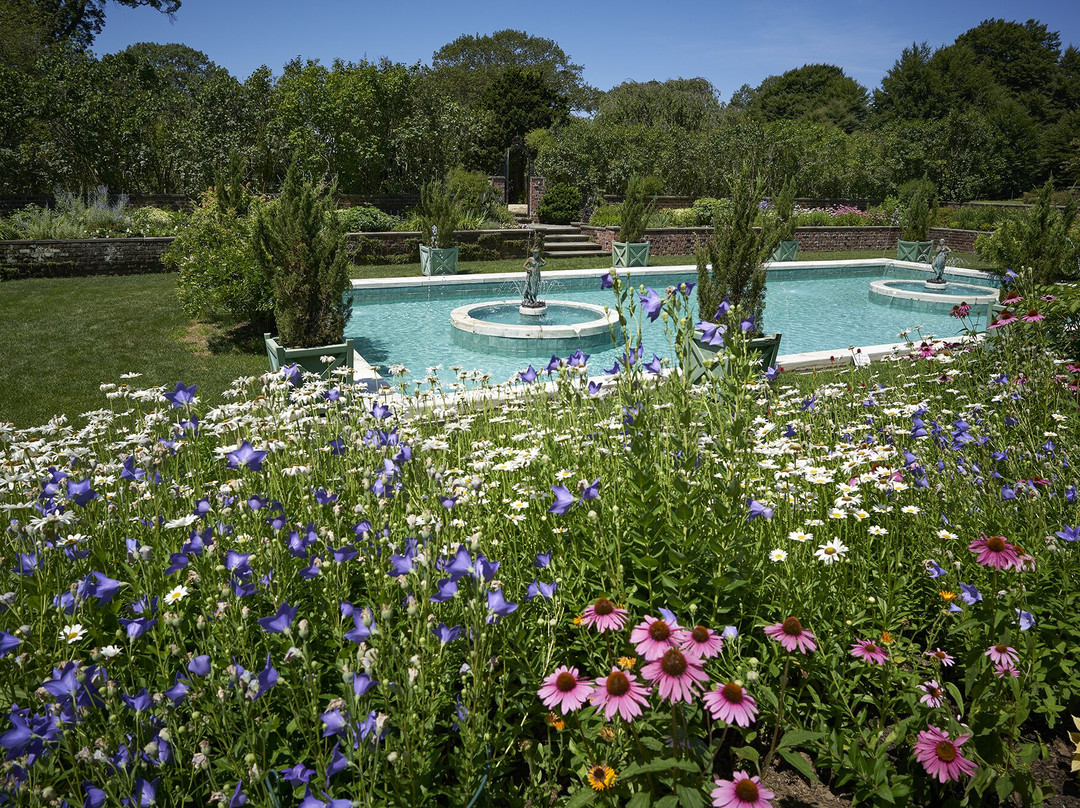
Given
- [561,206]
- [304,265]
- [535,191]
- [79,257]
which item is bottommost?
[79,257]

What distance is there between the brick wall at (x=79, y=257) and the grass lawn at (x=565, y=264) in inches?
164

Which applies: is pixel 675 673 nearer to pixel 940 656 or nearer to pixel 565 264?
pixel 940 656

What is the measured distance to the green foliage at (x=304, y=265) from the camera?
6402mm

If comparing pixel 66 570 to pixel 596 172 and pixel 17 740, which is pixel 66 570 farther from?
pixel 596 172

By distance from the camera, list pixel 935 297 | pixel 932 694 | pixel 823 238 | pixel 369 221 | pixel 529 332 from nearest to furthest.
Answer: pixel 932 694
pixel 529 332
pixel 935 297
pixel 369 221
pixel 823 238

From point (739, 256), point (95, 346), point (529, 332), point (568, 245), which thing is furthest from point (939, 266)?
point (95, 346)

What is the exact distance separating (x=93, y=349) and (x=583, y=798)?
834 cm

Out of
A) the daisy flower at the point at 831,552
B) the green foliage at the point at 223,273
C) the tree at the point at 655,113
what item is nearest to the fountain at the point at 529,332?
the green foliage at the point at 223,273

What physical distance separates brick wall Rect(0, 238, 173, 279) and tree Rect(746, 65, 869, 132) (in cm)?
4660

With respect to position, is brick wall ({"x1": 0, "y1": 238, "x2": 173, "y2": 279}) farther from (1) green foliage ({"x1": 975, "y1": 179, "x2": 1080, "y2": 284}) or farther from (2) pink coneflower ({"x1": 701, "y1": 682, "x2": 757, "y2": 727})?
(1) green foliage ({"x1": 975, "y1": 179, "x2": 1080, "y2": 284})

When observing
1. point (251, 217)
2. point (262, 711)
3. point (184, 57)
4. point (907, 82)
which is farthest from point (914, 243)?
point (184, 57)

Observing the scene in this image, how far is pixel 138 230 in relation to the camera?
1491 centimetres

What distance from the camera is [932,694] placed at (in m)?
2.07

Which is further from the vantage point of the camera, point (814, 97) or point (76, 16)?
point (814, 97)
